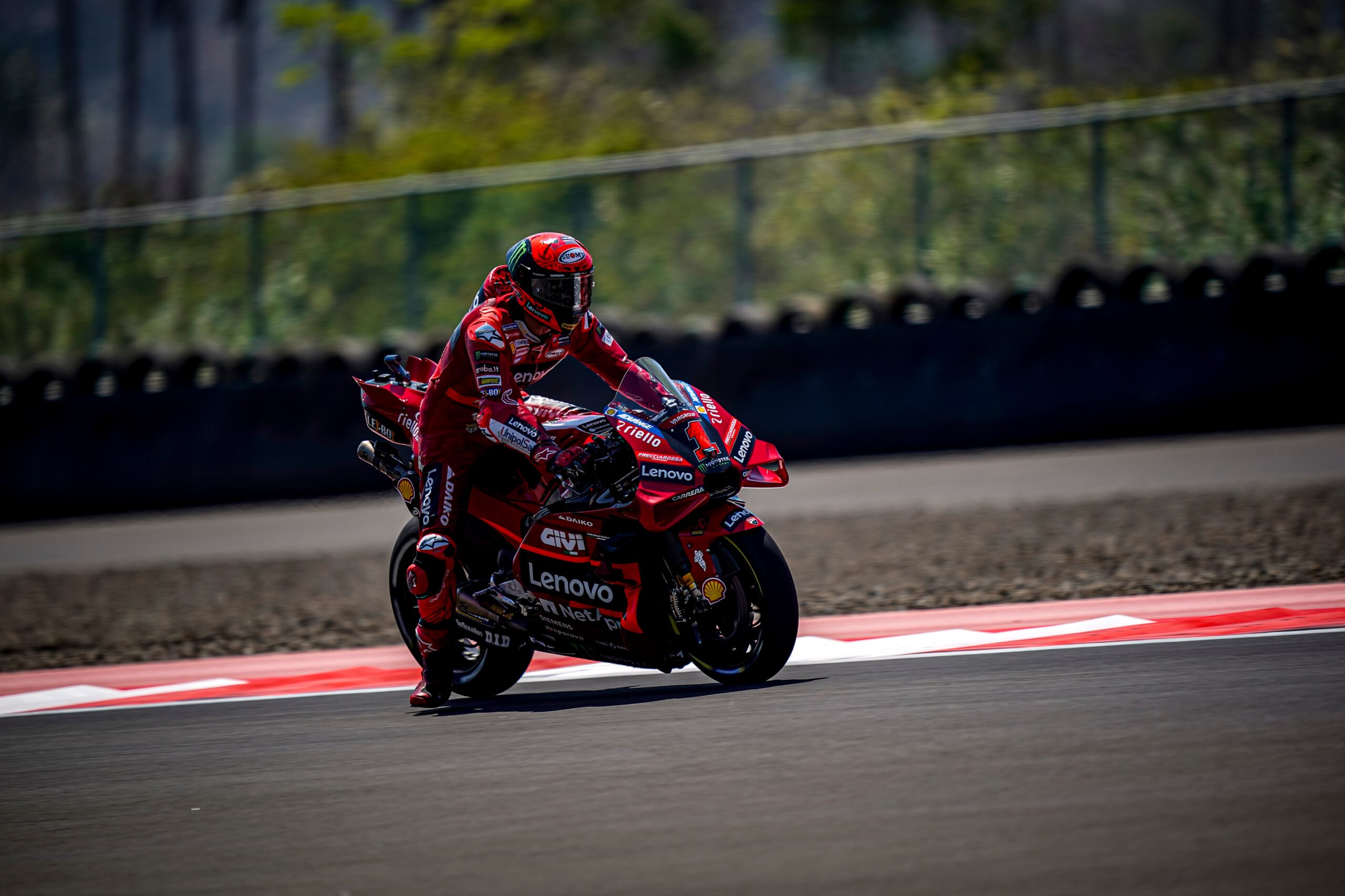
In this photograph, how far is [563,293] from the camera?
709cm

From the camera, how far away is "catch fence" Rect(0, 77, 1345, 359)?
14.7 metres

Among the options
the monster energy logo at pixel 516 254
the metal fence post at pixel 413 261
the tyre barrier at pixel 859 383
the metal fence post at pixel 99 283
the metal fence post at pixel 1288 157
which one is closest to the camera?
the monster energy logo at pixel 516 254

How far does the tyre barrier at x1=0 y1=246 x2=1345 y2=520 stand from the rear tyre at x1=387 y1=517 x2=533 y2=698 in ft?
23.7

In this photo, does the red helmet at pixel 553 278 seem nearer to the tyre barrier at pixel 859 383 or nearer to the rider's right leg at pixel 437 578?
the rider's right leg at pixel 437 578

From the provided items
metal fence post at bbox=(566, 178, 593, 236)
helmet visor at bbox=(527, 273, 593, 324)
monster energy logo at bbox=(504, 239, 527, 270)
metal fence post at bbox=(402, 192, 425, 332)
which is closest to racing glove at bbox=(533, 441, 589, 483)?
helmet visor at bbox=(527, 273, 593, 324)

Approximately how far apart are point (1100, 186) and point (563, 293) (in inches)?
356

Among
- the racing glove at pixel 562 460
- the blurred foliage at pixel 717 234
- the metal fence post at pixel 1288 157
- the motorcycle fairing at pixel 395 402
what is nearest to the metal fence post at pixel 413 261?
the blurred foliage at pixel 717 234

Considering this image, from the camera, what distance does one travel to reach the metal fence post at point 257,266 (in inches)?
673

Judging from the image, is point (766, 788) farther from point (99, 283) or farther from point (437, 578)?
point (99, 283)

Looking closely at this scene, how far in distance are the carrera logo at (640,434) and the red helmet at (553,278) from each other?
2.00 ft

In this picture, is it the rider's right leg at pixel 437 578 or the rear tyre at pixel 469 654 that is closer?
the rider's right leg at pixel 437 578

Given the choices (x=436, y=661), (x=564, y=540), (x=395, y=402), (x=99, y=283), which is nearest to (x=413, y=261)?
(x=99, y=283)

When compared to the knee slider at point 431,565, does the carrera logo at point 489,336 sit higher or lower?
higher

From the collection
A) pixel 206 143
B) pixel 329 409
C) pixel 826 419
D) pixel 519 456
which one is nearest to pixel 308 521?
pixel 329 409
